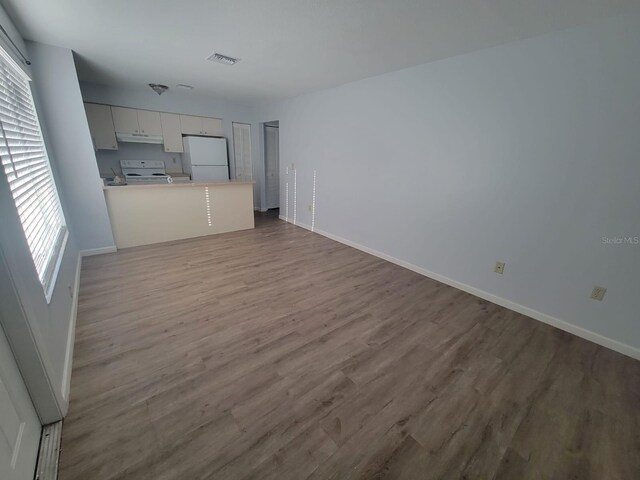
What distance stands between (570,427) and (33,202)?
3.68 m

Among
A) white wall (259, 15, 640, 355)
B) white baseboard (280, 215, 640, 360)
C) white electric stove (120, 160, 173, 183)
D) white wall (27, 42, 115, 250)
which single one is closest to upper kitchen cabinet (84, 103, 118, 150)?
white electric stove (120, 160, 173, 183)

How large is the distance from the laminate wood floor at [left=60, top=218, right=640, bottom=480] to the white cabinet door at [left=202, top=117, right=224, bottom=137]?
3.72m

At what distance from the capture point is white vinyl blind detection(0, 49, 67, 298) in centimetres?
153

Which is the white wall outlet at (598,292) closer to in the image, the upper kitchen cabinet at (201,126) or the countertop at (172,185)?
the countertop at (172,185)

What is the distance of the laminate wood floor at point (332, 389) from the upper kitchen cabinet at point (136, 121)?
10.5ft

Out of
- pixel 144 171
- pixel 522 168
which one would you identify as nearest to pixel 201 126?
pixel 144 171

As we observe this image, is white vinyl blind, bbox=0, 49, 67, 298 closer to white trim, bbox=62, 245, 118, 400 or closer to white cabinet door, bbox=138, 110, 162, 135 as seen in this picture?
white trim, bbox=62, 245, 118, 400

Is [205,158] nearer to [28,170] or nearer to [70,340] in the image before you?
[28,170]

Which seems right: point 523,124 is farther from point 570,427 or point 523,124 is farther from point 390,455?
point 390,455

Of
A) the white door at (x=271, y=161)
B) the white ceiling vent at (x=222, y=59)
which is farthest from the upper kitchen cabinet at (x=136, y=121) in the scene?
the white ceiling vent at (x=222, y=59)

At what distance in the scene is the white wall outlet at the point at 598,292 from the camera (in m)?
2.01

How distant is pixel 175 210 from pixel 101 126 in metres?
2.15

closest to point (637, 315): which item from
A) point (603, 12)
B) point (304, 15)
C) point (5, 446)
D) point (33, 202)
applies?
point (603, 12)

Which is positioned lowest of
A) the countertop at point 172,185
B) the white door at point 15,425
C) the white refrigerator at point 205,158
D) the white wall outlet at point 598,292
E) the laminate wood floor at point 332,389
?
the laminate wood floor at point 332,389
